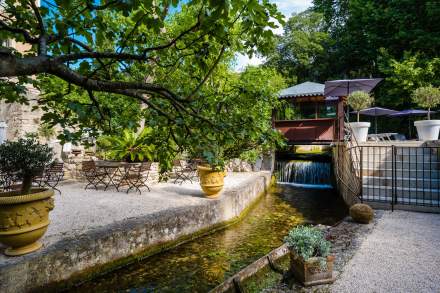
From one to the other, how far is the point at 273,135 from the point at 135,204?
17.7 ft

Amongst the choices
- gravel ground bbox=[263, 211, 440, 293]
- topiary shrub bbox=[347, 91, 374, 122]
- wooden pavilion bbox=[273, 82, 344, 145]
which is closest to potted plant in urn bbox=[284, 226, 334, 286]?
gravel ground bbox=[263, 211, 440, 293]

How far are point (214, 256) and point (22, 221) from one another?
342 centimetres

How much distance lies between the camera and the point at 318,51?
29828 mm

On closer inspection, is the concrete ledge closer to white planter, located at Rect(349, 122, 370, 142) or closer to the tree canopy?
white planter, located at Rect(349, 122, 370, 142)

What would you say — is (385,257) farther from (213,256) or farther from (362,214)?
(213,256)

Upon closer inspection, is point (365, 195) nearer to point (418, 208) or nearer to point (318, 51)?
point (418, 208)

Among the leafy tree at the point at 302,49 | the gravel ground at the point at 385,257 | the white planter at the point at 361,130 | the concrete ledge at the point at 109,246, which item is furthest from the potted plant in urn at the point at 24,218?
the leafy tree at the point at 302,49

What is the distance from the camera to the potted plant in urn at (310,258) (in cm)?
353

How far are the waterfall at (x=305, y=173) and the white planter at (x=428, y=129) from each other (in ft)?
16.6

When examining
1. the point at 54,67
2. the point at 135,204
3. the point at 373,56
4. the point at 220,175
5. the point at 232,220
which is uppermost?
the point at 373,56

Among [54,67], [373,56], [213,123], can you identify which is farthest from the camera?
[373,56]

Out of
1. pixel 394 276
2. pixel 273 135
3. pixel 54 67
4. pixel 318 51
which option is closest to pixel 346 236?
pixel 394 276

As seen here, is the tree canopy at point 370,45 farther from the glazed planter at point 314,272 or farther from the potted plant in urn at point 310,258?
the glazed planter at point 314,272

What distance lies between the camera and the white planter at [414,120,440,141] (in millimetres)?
9461
